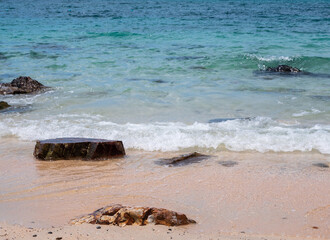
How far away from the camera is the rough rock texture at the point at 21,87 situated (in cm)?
1115

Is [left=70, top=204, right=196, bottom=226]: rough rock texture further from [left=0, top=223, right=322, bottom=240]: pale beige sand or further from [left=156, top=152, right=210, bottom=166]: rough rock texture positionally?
[left=156, top=152, right=210, bottom=166]: rough rock texture

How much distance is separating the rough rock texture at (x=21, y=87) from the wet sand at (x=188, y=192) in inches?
194

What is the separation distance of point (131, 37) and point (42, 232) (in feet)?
67.4

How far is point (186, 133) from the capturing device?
7391 mm

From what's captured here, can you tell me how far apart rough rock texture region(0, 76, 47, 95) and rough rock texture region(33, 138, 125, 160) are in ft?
17.8

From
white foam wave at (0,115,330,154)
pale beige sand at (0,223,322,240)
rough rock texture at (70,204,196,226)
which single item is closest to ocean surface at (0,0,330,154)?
white foam wave at (0,115,330,154)

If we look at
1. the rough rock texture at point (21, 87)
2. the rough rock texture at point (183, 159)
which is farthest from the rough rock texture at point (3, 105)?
the rough rock texture at point (183, 159)

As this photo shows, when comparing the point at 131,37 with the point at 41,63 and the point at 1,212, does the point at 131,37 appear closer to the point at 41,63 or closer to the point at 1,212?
the point at 41,63

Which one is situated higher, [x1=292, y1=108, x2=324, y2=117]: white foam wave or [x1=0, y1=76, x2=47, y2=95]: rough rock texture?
[x1=0, y1=76, x2=47, y2=95]: rough rock texture

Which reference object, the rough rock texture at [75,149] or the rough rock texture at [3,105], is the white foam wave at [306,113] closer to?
the rough rock texture at [75,149]

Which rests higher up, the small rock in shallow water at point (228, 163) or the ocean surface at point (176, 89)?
the small rock in shallow water at point (228, 163)

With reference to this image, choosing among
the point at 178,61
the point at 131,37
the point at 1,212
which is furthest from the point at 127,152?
the point at 131,37

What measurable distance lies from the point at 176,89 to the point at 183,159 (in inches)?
221

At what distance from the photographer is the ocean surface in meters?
7.41
